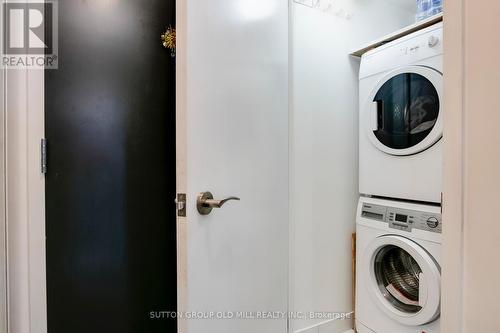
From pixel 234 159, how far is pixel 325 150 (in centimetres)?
79

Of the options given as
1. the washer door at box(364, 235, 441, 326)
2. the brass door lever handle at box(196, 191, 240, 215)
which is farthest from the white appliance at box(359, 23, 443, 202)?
the brass door lever handle at box(196, 191, 240, 215)

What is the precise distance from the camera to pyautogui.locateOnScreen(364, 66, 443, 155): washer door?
1312mm

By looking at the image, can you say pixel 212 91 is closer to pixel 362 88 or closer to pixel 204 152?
pixel 204 152

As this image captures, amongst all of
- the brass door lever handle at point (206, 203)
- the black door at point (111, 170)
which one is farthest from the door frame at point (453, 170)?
the black door at point (111, 170)

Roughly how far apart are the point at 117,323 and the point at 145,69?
3.52 feet

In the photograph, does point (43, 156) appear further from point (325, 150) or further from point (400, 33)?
point (400, 33)

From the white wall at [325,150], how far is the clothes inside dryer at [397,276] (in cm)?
26

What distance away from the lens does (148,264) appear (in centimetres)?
121

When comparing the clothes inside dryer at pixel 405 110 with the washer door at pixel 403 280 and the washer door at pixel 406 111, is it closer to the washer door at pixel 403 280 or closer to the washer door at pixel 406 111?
the washer door at pixel 406 111

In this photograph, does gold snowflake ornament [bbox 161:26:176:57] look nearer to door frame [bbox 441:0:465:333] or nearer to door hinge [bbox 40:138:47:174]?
door hinge [bbox 40:138:47:174]

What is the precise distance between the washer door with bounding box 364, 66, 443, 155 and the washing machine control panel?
0.31m

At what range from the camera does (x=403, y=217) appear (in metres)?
1.41

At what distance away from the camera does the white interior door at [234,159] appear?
0.90 metres

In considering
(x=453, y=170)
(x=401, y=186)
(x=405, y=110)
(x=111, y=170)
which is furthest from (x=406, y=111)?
(x=111, y=170)
